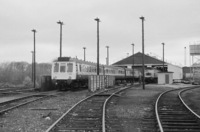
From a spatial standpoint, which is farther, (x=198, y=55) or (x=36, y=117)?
(x=198, y=55)

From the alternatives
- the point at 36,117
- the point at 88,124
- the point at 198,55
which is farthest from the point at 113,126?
the point at 198,55

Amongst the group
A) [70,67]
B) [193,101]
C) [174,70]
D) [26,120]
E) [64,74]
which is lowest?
[26,120]

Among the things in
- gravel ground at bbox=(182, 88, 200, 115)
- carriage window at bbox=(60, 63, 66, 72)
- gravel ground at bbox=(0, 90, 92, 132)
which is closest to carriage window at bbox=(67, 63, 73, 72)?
carriage window at bbox=(60, 63, 66, 72)

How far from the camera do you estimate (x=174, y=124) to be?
32.7 feet

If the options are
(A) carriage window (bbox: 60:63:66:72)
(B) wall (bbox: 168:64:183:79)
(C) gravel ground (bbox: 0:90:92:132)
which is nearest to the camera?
(C) gravel ground (bbox: 0:90:92:132)

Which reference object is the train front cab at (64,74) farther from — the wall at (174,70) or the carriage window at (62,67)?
the wall at (174,70)

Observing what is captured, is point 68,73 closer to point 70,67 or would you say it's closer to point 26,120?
point 70,67

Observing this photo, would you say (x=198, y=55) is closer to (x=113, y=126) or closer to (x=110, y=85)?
(x=110, y=85)

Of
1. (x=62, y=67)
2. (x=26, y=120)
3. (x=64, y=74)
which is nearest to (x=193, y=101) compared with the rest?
(x=26, y=120)

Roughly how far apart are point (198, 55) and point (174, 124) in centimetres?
5530

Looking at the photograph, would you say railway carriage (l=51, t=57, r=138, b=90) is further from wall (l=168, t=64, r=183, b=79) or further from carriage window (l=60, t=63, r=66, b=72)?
wall (l=168, t=64, r=183, b=79)

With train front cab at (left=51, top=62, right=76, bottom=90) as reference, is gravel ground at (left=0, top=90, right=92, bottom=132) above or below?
below

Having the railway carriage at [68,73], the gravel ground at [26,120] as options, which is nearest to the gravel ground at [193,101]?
the gravel ground at [26,120]

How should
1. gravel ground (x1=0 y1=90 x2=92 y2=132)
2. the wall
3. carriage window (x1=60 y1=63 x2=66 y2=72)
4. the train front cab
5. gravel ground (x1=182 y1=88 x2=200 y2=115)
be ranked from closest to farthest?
gravel ground (x1=0 y1=90 x2=92 y2=132), gravel ground (x1=182 y1=88 x2=200 y2=115), the train front cab, carriage window (x1=60 y1=63 x2=66 y2=72), the wall
